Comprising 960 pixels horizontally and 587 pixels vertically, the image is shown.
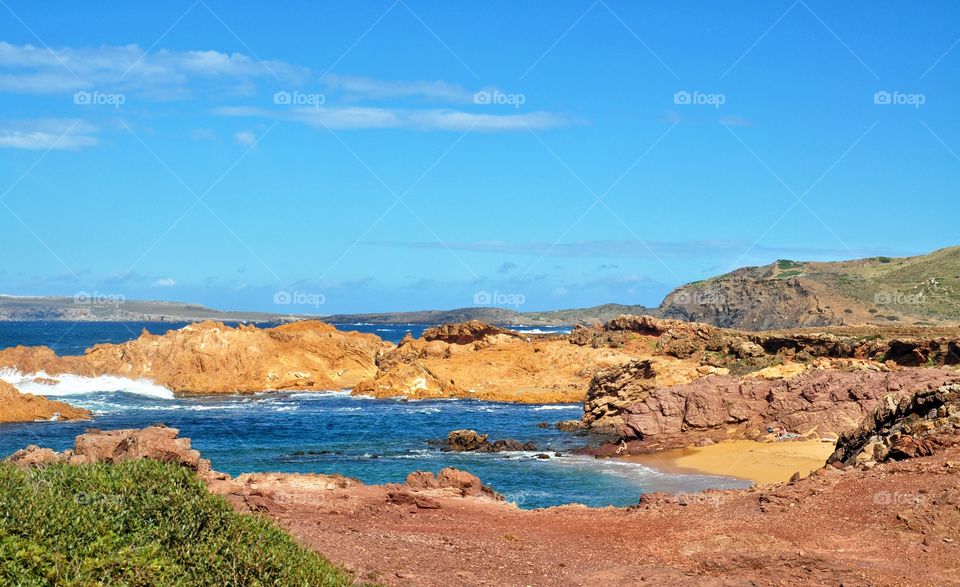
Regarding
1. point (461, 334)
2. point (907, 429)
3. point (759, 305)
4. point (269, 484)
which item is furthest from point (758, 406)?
point (759, 305)

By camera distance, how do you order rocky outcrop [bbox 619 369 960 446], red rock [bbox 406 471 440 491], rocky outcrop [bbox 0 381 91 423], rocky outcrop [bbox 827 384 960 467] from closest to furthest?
rocky outcrop [bbox 827 384 960 467], red rock [bbox 406 471 440 491], rocky outcrop [bbox 619 369 960 446], rocky outcrop [bbox 0 381 91 423]

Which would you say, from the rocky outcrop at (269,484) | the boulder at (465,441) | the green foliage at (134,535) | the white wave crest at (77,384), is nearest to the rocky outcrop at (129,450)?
the rocky outcrop at (269,484)

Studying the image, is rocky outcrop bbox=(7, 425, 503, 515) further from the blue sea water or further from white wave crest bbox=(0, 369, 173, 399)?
white wave crest bbox=(0, 369, 173, 399)

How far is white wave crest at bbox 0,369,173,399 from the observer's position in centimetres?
5297

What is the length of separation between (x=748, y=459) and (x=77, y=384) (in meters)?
42.1

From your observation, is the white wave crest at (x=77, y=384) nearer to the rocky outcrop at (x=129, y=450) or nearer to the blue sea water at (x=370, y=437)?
the blue sea water at (x=370, y=437)

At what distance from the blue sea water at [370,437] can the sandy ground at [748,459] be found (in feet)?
2.95

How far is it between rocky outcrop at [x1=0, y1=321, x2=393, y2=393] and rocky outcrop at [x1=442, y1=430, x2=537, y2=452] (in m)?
24.9

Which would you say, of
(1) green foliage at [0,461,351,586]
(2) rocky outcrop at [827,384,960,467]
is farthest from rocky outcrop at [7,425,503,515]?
(2) rocky outcrop at [827,384,960,467]

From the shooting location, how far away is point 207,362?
56.3 metres

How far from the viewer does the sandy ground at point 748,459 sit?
25.8 meters

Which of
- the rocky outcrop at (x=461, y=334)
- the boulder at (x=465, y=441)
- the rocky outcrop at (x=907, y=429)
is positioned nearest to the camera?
the rocky outcrop at (x=907, y=429)

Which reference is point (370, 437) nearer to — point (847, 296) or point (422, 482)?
point (422, 482)

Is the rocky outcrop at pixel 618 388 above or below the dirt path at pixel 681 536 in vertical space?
above
